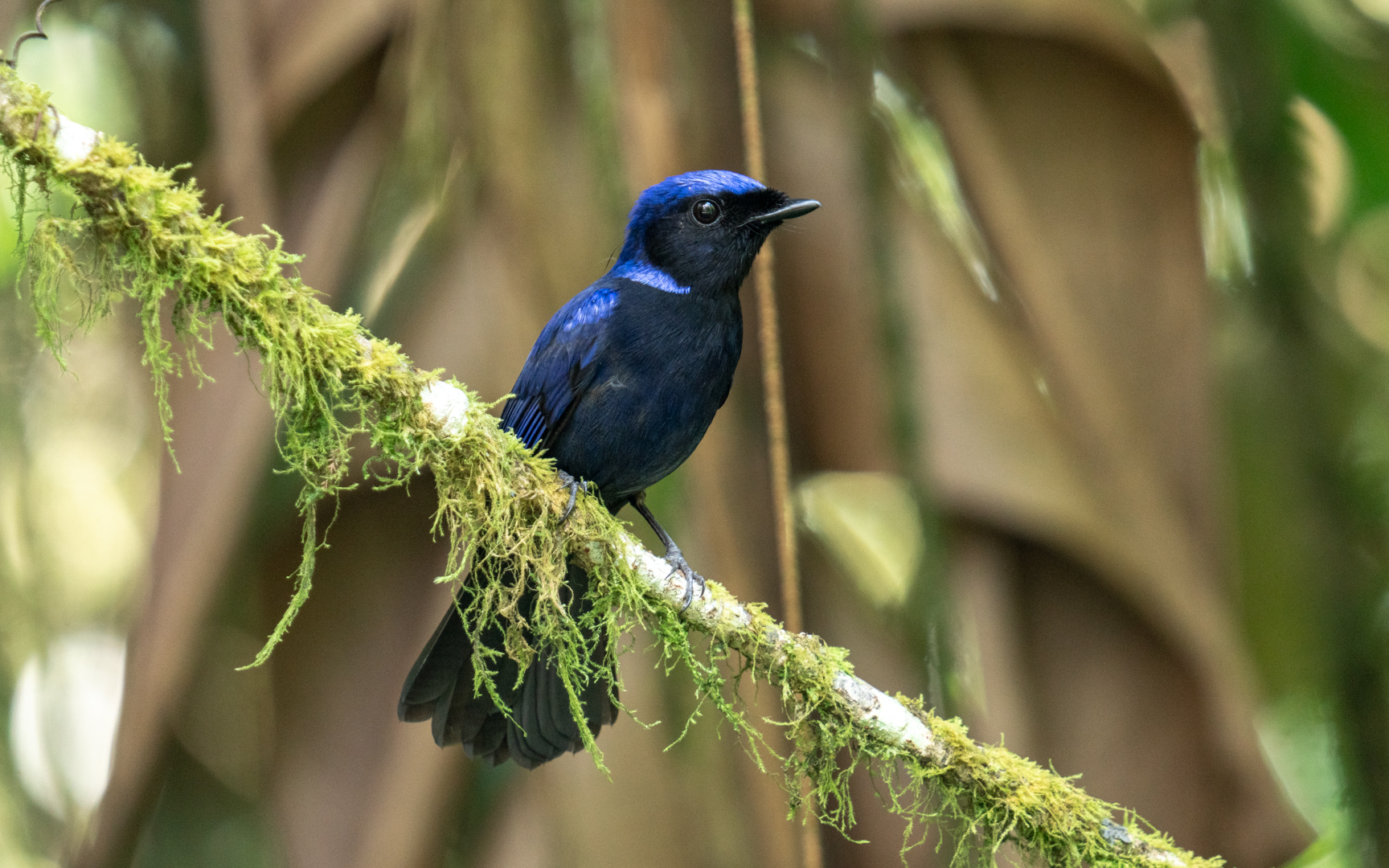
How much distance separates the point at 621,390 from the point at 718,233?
0.63 meters

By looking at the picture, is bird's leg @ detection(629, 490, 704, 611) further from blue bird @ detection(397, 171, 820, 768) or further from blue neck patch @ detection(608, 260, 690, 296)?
blue neck patch @ detection(608, 260, 690, 296)

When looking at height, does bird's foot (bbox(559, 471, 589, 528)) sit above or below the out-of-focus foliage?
above

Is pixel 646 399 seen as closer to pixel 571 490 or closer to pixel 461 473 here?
pixel 571 490

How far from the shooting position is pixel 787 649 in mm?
2363

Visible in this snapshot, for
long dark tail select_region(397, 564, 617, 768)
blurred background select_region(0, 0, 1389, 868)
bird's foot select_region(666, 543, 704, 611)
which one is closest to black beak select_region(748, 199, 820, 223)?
blurred background select_region(0, 0, 1389, 868)

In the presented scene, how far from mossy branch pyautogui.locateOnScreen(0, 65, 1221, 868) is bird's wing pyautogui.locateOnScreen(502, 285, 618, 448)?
18.7 inches

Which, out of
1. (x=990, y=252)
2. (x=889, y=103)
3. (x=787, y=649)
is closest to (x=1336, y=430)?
(x=990, y=252)

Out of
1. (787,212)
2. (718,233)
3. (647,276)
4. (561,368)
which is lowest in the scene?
(561,368)

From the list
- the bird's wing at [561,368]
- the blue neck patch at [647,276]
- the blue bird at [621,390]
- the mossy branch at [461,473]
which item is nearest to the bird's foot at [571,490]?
the mossy branch at [461,473]

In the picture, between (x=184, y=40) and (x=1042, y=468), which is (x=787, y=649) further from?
(x=184, y=40)

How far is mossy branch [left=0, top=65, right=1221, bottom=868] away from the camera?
6.38 feet

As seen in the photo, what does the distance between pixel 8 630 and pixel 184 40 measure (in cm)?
265

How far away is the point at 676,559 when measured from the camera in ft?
9.46

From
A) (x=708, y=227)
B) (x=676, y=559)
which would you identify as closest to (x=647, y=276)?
(x=708, y=227)
